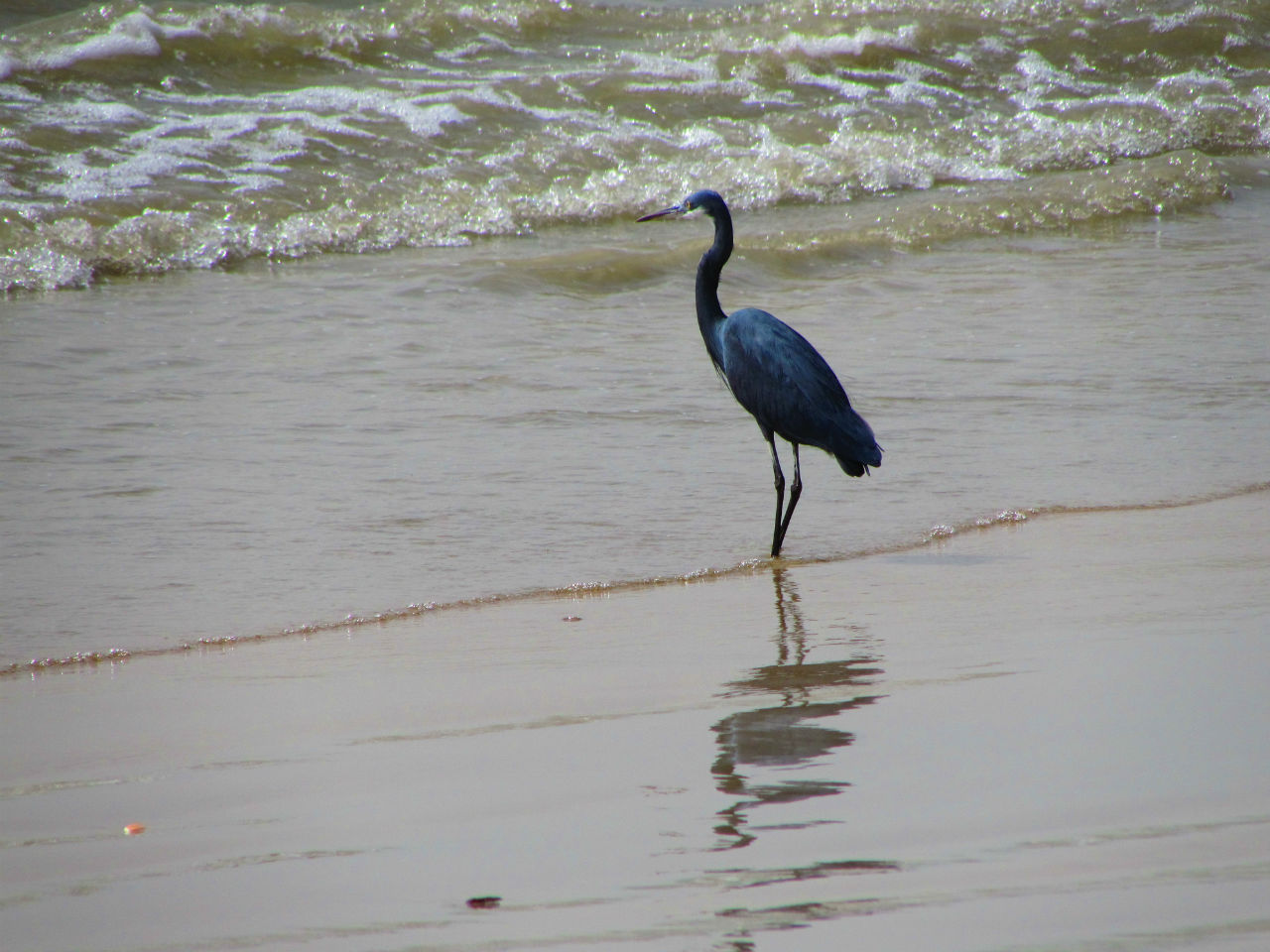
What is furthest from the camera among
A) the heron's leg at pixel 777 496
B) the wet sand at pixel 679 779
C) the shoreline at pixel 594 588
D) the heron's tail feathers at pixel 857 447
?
the heron's tail feathers at pixel 857 447

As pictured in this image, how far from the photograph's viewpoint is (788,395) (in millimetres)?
4742

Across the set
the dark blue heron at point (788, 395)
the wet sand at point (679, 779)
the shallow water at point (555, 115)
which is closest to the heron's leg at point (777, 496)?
the dark blue heron at point (788, 395)

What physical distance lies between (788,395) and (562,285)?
3753 mm

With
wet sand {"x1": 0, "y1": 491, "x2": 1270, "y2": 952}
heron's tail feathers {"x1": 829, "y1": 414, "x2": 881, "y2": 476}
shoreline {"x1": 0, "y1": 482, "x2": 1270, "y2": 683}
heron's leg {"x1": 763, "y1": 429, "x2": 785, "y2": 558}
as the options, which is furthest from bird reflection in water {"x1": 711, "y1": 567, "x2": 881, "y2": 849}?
heron's tail feathers {"x1": 829, "y1": 414, "x2": 881, "y2": 476}

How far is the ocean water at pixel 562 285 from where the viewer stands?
4527mm

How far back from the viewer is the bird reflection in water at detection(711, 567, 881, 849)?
2.35 metres

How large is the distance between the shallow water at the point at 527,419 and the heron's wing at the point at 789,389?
306 millimetres

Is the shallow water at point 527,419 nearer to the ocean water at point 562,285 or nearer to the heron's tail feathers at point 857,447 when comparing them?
the ocean water at point 562,285

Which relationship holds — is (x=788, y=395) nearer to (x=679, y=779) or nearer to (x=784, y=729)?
(x=784, y=729)

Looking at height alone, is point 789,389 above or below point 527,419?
above

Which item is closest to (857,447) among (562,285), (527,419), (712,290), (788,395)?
(788,395)

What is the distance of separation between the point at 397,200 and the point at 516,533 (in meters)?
6.03

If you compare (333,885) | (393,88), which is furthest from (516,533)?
(393,88)

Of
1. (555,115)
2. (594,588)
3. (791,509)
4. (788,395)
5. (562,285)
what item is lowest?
(594,588)
